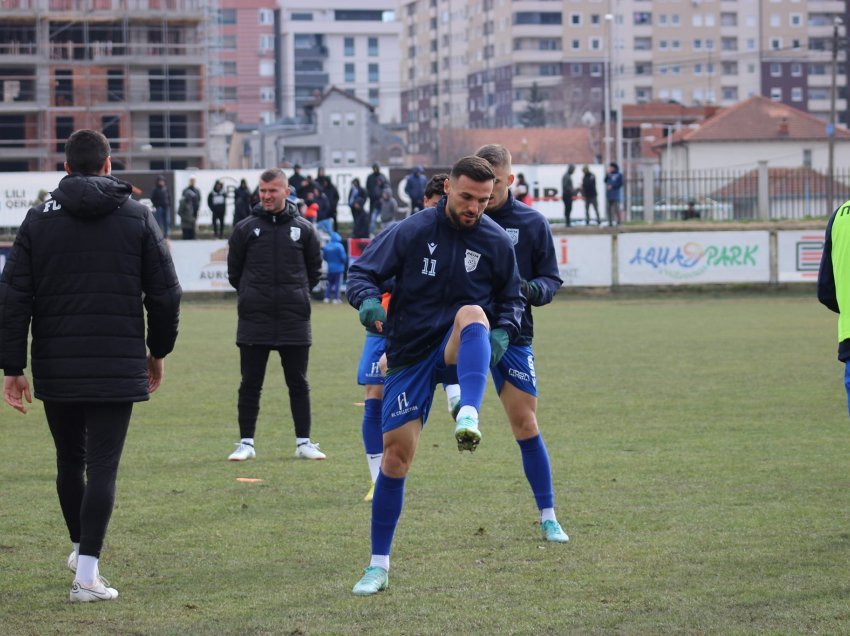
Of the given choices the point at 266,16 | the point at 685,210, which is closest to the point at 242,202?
the point at 685,210

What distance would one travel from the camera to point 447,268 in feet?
20.3

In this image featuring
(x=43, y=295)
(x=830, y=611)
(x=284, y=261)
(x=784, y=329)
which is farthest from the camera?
(x=784, y=329)

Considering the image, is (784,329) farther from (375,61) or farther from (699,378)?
(375,61)

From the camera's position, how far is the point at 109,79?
7450cm

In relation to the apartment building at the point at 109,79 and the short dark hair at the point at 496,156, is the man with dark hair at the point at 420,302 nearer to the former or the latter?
the short dark hair at the point at 496,156

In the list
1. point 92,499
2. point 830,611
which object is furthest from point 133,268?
point 830,611

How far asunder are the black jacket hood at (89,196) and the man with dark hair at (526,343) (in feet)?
6.69

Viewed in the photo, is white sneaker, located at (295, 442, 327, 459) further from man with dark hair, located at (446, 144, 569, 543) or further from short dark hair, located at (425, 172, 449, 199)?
man with dark hair, located at (446, 144, 569, 543)

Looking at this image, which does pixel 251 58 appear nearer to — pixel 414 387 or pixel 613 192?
pixel 613 192

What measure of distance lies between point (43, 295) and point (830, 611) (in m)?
3.69

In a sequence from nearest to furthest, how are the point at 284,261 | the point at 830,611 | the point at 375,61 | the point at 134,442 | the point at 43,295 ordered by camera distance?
the point at 830,611 < the point at 43,295 < the point at 284,261 < the point at 134,442 < the point at 375,61

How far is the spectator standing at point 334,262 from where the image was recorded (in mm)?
30500

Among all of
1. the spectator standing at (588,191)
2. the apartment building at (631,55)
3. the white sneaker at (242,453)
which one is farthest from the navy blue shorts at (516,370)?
the apartment building at (631,55)

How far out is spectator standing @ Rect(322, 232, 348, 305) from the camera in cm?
3050
